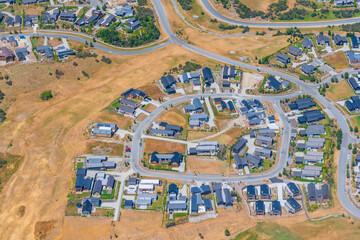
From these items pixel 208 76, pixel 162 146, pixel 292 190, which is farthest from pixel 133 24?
pixel 292 190

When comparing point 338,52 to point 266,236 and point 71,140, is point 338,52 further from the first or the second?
point 71,140

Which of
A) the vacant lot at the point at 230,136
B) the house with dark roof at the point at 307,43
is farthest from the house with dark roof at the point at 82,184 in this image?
the house with dark roof at the point at 307,43

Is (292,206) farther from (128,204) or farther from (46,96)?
(46,96)

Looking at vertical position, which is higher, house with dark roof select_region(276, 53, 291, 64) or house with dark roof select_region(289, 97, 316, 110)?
house with dark roof select_region(276, 53, 291, 64)

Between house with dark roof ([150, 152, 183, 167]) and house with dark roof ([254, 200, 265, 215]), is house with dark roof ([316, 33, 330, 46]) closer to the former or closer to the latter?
house with dark roof ([150, 152, 183, 167])

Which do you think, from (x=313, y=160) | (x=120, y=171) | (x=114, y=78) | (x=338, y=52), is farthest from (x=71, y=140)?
(x=338, y=52)

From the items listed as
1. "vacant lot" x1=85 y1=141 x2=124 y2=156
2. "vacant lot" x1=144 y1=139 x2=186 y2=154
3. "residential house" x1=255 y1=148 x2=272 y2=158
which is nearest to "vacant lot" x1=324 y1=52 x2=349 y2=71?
"residential house" x1=255 y1=148 x2=272 y2=158
